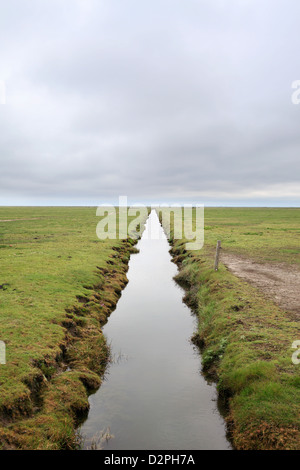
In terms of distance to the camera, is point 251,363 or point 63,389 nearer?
point 63,389

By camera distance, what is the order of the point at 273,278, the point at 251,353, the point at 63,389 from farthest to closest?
the point at 273,278 → the point at 251,353 → the point at 63,389

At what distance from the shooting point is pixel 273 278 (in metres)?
24.4

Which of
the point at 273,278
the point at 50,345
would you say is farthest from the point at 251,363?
the point at 273,278

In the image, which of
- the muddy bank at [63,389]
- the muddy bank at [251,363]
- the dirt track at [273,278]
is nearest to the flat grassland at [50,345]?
the muddy bank at [63,389]

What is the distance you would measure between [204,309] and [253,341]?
6000mm

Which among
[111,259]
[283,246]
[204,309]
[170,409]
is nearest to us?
[170,409]

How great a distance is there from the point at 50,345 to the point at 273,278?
19016 millimetres

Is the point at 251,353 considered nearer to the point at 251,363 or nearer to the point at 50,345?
the point at 251,363

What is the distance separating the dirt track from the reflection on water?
6.06 m

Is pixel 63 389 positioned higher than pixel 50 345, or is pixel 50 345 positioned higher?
pixel 50 345

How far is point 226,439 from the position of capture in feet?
30.6

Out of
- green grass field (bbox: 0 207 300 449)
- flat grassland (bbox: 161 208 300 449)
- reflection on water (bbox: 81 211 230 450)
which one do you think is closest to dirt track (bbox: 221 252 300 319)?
flat grassland (bbox: 161 208 300 449)
